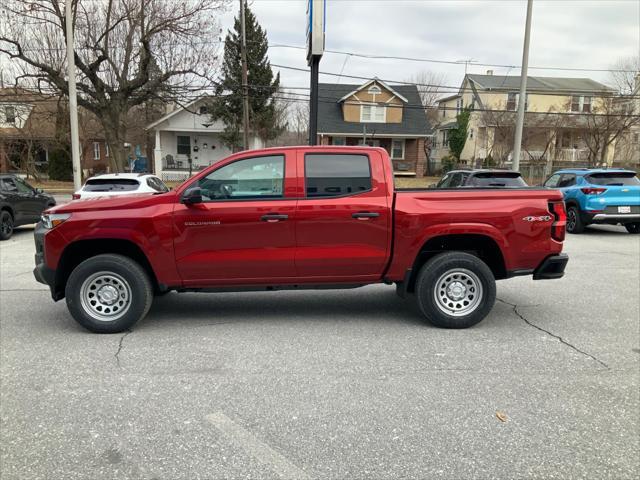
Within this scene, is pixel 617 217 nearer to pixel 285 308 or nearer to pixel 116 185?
pixel 285 308

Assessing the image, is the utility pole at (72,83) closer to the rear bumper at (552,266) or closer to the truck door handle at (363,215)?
the truck door handle at (363,215)

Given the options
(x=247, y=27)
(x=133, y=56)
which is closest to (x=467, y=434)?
(x=133, y=56)

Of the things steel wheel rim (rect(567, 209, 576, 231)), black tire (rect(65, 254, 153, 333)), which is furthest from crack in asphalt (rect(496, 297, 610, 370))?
steel wheel rim (rect(567, 209, 576, 231))

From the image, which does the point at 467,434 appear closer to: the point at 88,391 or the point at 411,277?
the point at 411,277

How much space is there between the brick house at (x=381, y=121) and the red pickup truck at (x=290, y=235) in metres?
32.0

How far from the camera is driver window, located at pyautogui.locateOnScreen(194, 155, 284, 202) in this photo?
16.6ft

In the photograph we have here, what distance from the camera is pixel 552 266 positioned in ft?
17.3

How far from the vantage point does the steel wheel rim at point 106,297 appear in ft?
16.4

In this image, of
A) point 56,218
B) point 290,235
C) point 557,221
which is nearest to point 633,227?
point 557,221

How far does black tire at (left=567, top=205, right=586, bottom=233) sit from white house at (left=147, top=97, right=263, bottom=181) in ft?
85.3

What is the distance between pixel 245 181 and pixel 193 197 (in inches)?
22.8

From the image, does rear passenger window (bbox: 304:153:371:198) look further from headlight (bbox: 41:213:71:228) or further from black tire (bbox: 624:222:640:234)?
black tire (bbox: 624:222:640:234)

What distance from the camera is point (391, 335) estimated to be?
5.02 m

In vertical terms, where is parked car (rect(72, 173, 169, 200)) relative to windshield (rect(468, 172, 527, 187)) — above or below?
below
